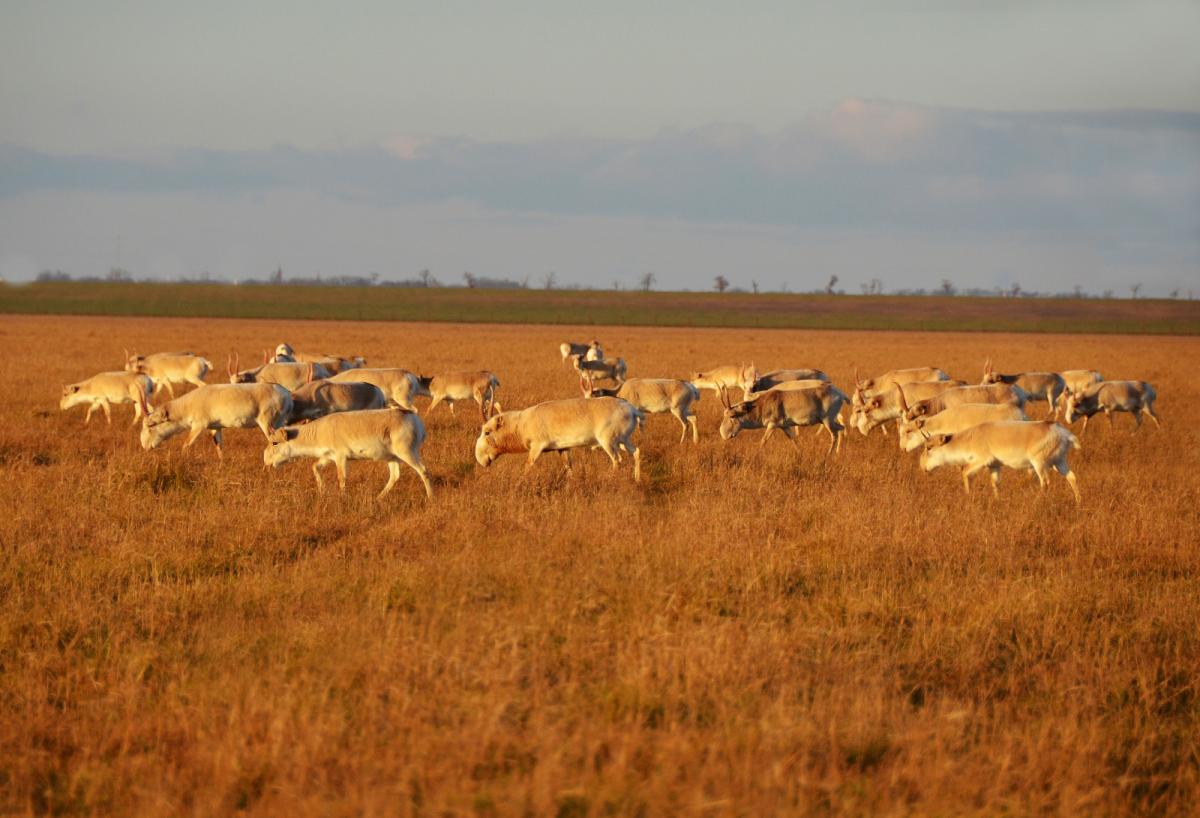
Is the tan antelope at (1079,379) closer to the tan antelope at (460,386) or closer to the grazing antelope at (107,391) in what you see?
the tan antelope at (460,386)

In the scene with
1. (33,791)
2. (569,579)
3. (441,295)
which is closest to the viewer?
(33,791)

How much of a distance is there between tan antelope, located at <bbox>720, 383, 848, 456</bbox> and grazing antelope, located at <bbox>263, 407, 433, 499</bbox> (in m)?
7.16

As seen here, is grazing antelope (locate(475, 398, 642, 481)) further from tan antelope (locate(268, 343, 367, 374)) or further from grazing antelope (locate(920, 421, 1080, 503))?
tan antelope (locate(268, 343, 367, 374))

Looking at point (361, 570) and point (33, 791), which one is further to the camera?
point (361, 570)

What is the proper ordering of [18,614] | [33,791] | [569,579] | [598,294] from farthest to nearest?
1. [598,294]
2. [569,579]
3. [18,614]
4. [33,791]

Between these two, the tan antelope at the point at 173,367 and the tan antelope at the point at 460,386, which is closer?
the tan antelope at the point at 460,386

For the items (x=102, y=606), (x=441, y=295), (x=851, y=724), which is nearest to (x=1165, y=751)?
(x=851, y=724)

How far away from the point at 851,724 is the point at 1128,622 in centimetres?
372

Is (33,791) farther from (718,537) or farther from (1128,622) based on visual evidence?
(1128,622)

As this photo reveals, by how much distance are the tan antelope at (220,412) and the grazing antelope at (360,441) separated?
231cm

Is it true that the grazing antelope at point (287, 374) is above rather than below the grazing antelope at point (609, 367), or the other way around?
above

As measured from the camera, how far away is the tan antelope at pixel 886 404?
21750 millimetres

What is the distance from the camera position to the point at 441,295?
523 feet

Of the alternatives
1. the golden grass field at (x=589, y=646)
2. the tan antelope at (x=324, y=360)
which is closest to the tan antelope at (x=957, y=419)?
the golden grass field at (x=589, y=646)
